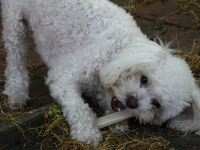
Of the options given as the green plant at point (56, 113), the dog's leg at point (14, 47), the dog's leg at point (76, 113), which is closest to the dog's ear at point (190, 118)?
the dog's leg at point (76, 113)

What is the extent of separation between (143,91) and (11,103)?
139 cm

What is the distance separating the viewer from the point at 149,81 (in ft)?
7.16

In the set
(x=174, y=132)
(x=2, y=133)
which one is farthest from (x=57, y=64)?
(x=174, y=132)

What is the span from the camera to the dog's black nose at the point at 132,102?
2119mm

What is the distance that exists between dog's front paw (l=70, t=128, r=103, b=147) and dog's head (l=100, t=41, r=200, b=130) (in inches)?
14.4

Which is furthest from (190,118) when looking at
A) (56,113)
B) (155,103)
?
(56,113)

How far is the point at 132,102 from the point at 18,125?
0.94m

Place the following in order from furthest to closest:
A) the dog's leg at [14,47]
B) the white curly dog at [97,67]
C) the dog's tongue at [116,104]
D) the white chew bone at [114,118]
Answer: the dog's leg at [14,47], the dog's tongue at [116,104], the white chew bone at [114,118], the white curly dog at [97,67]

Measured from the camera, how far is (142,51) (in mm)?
2184

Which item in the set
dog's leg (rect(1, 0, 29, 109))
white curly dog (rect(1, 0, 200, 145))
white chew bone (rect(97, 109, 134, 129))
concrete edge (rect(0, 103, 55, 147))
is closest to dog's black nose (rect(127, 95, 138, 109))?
white curly dog (rect(1, 0, 200, 145))

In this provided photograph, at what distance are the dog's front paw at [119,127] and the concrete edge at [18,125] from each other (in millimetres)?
635

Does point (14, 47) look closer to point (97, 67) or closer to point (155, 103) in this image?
point (97, 67)

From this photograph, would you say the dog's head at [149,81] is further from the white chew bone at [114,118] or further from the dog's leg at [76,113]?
the dog's leg at [76,113]

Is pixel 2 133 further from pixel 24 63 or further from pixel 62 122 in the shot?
pixel 24 63
